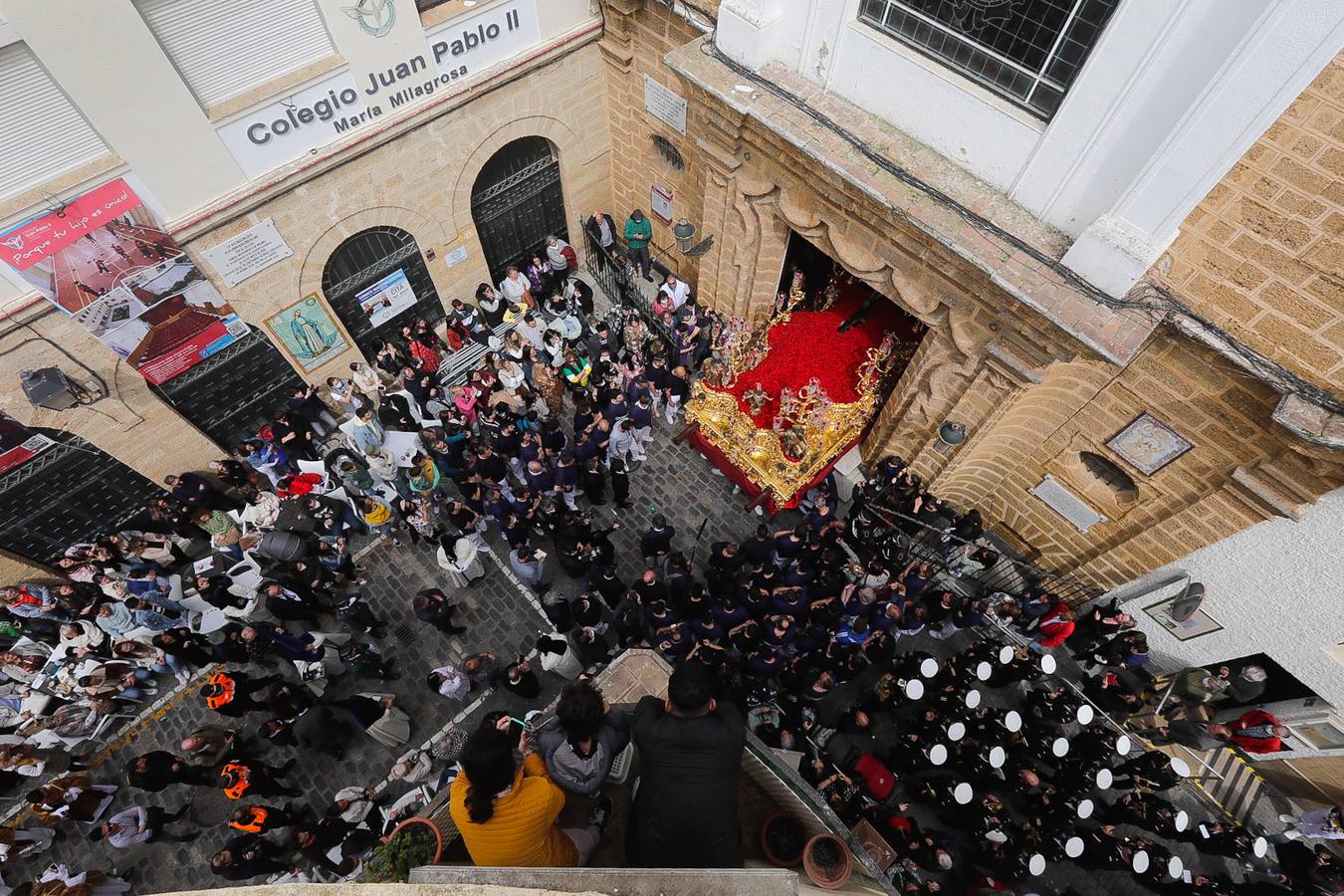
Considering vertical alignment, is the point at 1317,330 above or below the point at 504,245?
below

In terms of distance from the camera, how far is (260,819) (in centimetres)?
816

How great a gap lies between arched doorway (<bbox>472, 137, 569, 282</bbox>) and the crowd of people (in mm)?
2878

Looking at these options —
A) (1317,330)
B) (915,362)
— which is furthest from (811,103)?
(1317,330)

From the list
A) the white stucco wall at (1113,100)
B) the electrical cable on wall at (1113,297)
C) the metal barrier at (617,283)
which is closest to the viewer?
the white stucco wall at (1113,100)

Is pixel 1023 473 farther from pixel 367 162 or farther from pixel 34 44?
pixel 34 44

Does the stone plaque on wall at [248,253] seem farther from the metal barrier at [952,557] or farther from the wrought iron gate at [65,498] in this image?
the metal barrier at [952,557]

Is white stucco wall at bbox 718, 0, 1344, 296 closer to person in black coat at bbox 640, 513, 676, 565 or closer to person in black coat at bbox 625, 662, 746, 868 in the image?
person in black coat at bbox 640, 513, 676, 565

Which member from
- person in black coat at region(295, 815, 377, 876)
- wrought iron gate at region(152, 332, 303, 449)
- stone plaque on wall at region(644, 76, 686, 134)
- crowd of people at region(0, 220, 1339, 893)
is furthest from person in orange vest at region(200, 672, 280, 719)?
stone plaque on wall at region(644, 76, 686, 134)

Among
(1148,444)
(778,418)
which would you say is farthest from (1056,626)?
(778,418)

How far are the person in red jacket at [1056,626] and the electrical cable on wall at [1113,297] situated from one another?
4694mm

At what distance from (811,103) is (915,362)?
4.34 m

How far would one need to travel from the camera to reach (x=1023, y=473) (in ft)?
35.9

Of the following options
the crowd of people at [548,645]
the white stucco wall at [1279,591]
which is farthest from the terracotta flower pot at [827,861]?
the white stucco wall at [1279,591]

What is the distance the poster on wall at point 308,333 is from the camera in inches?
463
